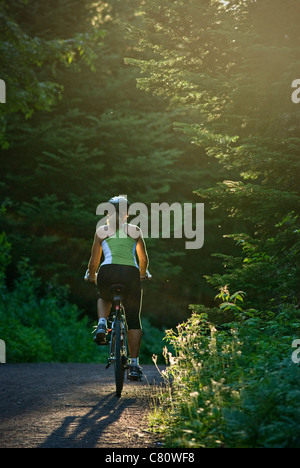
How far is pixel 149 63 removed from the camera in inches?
334

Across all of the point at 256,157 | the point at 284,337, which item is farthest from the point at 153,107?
the point at 284,337

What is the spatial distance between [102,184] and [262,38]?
38.0ft

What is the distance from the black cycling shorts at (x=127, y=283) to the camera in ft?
22.6

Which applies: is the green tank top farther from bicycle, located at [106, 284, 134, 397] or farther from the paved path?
the paved path

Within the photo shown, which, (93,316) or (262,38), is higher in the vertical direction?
(262,38)

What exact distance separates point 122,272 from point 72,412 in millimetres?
1577

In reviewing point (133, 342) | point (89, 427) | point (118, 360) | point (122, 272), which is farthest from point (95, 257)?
point (89, 427)

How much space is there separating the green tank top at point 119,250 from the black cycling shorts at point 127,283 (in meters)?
0.06

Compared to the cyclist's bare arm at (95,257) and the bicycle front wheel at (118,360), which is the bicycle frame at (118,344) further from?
the cyclist's bare arm at (95,257)

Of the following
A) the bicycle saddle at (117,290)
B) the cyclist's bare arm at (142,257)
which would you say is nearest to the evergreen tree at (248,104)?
the cyclist's bare arm at (142,257)

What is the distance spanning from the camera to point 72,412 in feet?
20.1

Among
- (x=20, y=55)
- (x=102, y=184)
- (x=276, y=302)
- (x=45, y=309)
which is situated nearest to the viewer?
(x=276, y=302)

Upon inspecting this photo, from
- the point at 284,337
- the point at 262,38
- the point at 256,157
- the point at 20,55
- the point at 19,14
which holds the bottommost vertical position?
the point at 284,337

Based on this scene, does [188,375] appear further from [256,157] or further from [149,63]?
[149,63]
